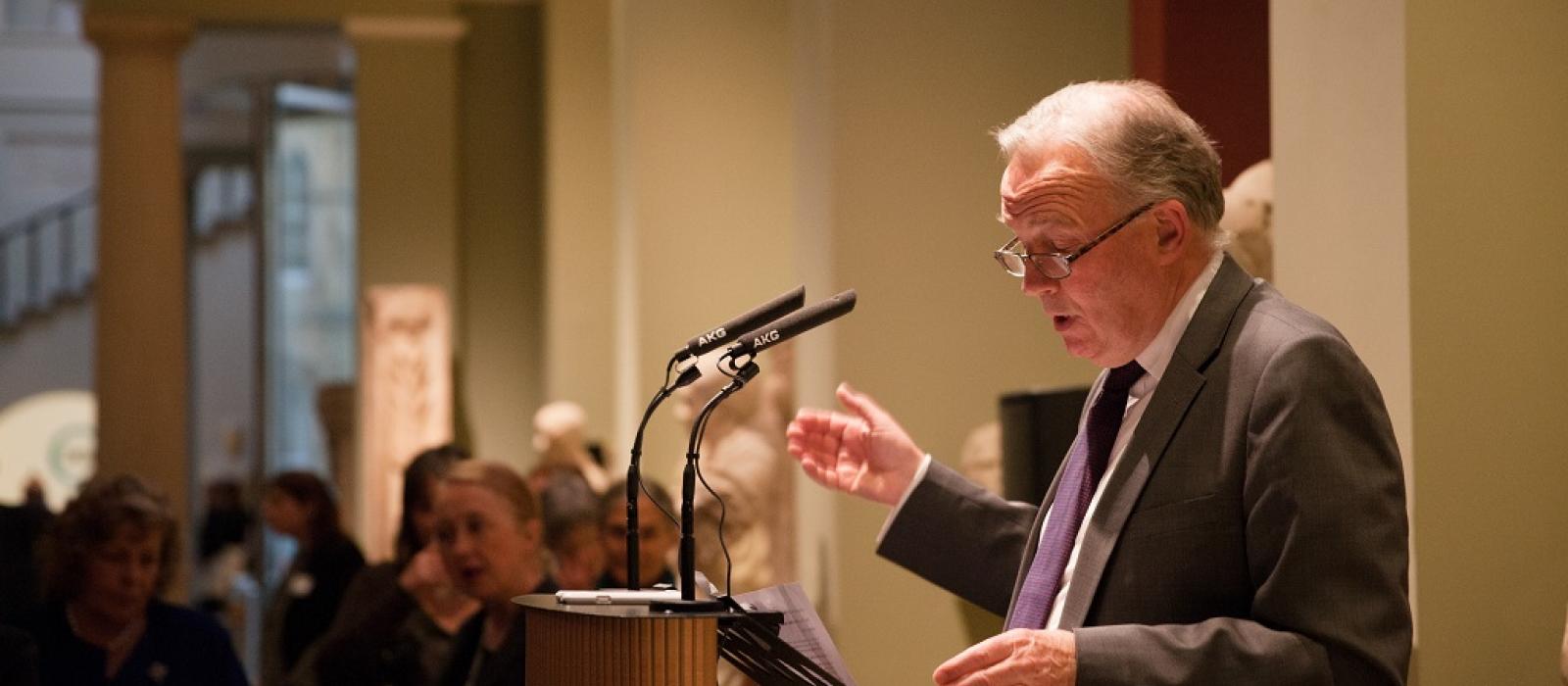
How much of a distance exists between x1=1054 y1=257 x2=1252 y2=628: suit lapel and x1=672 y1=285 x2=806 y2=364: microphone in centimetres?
49

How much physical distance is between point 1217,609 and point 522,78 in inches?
472

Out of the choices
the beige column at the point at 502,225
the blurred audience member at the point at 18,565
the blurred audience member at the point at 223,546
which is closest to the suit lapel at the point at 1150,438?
the blurred audience member at the point at 18,565

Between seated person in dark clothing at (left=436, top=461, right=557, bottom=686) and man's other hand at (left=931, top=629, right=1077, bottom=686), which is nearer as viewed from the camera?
man's other hand at (left=931, top=629, right=1077, bottom=686)

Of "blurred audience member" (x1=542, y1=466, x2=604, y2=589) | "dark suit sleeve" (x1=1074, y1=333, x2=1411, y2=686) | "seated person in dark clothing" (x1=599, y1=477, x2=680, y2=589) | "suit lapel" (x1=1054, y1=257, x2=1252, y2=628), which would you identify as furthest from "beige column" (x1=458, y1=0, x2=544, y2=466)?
"dark suit sleeve" (x1=1074, y1=333, x2=1411, y2=686)

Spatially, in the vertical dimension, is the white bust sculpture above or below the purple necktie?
above

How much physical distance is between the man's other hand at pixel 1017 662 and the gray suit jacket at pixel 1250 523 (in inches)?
1.0

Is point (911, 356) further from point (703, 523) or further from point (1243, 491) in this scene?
point (1243, 491)

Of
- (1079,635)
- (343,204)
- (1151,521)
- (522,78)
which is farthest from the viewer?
(343,204)

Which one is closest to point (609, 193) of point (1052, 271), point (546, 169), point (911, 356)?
point (546, 169)

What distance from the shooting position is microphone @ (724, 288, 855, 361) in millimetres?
2562

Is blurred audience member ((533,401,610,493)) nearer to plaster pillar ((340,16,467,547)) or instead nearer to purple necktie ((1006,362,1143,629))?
plaster pillar ((340,16,467,547))

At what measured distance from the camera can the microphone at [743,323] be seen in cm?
254

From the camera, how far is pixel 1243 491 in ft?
7.92

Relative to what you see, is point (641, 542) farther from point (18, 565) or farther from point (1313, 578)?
point (1313, 578)
